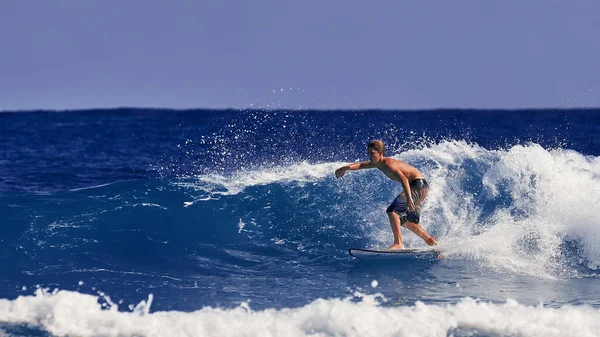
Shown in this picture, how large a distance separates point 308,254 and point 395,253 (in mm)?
1471

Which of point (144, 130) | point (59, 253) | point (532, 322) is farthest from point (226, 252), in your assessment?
point (144, 130)

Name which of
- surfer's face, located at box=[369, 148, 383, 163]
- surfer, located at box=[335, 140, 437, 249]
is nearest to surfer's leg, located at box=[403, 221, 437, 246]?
surfer, located at box=[335, 140, 437, 249]

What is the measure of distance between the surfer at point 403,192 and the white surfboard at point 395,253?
0.11 meters

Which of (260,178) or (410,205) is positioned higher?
(410,205)

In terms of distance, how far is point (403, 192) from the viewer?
34.2 feet

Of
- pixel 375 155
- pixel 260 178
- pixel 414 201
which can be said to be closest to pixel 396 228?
pixel 414 201

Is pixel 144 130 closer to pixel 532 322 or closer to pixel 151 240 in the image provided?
pixel 151 240

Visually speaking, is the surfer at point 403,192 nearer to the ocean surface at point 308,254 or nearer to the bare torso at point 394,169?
the bare torso at point 394,169

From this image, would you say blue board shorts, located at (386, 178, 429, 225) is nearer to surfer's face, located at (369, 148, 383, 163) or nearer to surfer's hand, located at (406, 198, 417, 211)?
surfer's hand, located at (406, 198, 417, 211)

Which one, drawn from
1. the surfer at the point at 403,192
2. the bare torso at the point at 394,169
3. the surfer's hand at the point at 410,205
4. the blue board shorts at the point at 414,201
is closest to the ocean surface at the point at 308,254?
the surfer at the point at 403,192

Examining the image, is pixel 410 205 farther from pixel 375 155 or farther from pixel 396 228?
pixel 375 155

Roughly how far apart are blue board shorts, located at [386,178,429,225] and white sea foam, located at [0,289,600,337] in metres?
2.41

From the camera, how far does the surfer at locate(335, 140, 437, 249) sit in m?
10.3

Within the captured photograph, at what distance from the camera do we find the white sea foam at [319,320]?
7492 mm
